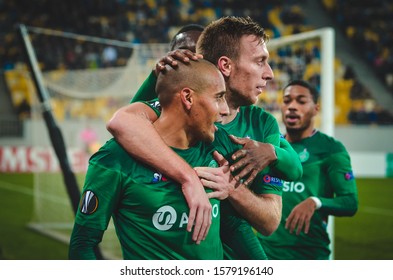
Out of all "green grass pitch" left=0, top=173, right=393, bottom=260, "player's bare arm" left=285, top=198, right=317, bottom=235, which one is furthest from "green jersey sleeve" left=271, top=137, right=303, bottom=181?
"green grass pitch" left=0, top=173, right=393, bottom=260

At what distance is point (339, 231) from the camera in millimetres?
6051

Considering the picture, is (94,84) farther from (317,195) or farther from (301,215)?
(301,215)

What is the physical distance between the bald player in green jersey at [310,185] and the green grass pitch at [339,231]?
2.23 metres

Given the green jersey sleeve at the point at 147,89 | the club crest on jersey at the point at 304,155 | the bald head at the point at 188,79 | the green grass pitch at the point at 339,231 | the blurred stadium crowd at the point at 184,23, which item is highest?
A: the blurred stadium crowd at the point at 184,23

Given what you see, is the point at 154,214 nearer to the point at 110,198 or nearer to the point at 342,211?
the point at 110,198

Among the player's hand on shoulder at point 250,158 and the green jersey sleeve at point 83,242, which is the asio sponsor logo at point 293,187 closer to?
the player's hand on shoulder at point 250,158

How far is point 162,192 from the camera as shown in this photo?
4.82 feet

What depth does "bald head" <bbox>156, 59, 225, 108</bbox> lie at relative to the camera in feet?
4.69

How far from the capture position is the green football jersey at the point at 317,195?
8.61 feet

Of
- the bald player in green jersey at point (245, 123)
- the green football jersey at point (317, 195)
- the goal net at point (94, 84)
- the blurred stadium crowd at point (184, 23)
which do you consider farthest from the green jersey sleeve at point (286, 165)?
the blurred stadium crowd at point (184, 23)

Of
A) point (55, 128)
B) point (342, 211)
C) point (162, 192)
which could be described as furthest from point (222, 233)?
point (55, 128)

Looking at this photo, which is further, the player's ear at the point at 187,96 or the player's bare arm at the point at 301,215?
the player's bare arm at the point at 301,215

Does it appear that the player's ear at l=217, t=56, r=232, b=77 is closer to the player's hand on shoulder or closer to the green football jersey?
the player's hand on shoulder

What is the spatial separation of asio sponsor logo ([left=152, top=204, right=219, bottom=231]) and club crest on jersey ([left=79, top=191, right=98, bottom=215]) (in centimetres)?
15
